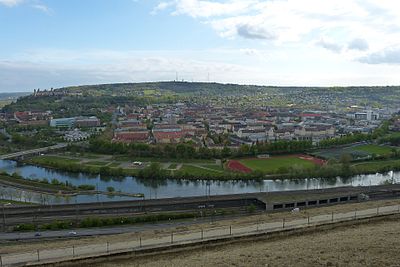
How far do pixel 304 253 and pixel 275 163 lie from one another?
12.8 meters

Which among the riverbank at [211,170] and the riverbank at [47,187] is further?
the riverbank at [211,170]

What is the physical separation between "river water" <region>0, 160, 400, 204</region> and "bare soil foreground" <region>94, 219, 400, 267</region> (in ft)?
24.2

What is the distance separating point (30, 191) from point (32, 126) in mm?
16712

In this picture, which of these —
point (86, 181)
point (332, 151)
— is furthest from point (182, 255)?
point (332, 151)

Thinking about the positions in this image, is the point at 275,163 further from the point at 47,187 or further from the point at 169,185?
the point at 47,187

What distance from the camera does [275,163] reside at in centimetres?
1781

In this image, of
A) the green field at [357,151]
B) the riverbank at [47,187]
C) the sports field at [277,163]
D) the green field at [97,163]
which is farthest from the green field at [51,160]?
the green field at [357,151]

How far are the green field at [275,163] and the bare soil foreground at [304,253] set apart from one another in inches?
389

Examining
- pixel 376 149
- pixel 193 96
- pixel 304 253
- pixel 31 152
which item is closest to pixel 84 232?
pixel 304 253

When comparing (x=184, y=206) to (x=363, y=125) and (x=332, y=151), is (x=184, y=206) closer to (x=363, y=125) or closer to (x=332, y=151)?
(x=332, y=151)

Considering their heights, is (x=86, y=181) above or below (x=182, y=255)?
below

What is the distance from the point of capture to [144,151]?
1989cm

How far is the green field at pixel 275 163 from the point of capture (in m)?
16.6

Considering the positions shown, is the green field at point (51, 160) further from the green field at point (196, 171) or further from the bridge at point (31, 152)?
the green field at point (196, 171)
